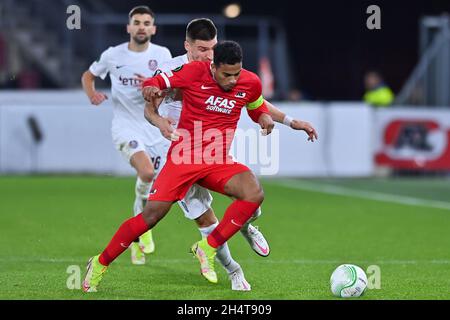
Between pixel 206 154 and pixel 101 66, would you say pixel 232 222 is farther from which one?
pixel 101 66

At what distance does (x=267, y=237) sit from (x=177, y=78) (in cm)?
448

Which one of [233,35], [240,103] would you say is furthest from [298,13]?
[240,103]

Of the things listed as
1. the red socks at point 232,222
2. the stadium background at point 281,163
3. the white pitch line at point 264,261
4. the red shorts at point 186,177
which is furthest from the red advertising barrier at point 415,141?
the red socks at point 232,222

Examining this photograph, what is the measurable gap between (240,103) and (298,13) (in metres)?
19.4

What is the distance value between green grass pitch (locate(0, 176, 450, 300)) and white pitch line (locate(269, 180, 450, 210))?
2 centimetres

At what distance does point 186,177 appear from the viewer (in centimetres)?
838

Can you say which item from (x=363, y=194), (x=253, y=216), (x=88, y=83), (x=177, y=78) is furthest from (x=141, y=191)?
(x=363, y=194)

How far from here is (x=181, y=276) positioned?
9.41m

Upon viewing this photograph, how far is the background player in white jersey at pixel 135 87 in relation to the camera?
11.0 m

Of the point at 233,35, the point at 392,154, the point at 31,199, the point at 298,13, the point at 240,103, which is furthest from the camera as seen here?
the point at 298,13

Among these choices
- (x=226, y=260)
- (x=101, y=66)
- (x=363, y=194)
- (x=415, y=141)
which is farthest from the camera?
(x=415, y=141)
